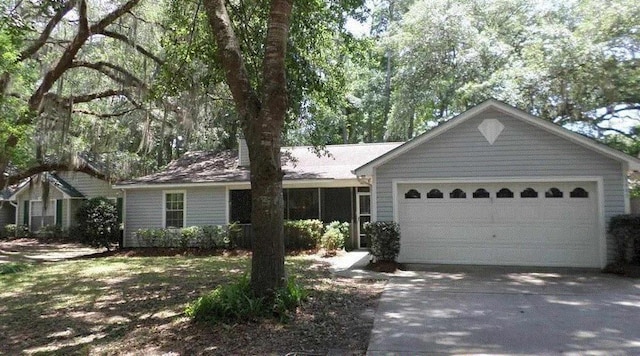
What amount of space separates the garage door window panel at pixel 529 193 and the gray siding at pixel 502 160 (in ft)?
1.47

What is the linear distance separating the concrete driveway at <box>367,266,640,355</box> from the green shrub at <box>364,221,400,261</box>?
1206 millimetres

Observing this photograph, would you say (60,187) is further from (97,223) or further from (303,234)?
(303,234)

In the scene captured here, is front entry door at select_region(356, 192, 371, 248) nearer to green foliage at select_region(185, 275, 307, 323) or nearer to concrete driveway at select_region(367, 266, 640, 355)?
concrete driveway at select_region(367, 266, 640, 355)

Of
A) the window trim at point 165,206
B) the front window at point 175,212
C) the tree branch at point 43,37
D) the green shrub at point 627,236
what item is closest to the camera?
the green shrub at point 627,236

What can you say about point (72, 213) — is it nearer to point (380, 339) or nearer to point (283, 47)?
point (283, 47)

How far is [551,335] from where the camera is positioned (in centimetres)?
582

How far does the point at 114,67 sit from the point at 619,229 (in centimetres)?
1595

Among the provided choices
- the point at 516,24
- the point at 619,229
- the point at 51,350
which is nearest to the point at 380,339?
the point at 51,350

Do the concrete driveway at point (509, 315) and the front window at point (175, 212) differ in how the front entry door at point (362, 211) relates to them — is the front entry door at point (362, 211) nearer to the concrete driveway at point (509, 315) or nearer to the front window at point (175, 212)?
the concrete driveway at point (509, 315)

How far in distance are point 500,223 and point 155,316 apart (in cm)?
835

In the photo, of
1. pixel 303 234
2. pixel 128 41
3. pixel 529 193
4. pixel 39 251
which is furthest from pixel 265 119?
pixel 39 251

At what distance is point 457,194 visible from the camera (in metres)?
11.9

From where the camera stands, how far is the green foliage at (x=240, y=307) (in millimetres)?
6395

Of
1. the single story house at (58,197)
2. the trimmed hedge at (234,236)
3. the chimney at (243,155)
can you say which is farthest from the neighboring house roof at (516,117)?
the single story house at (58,197)
